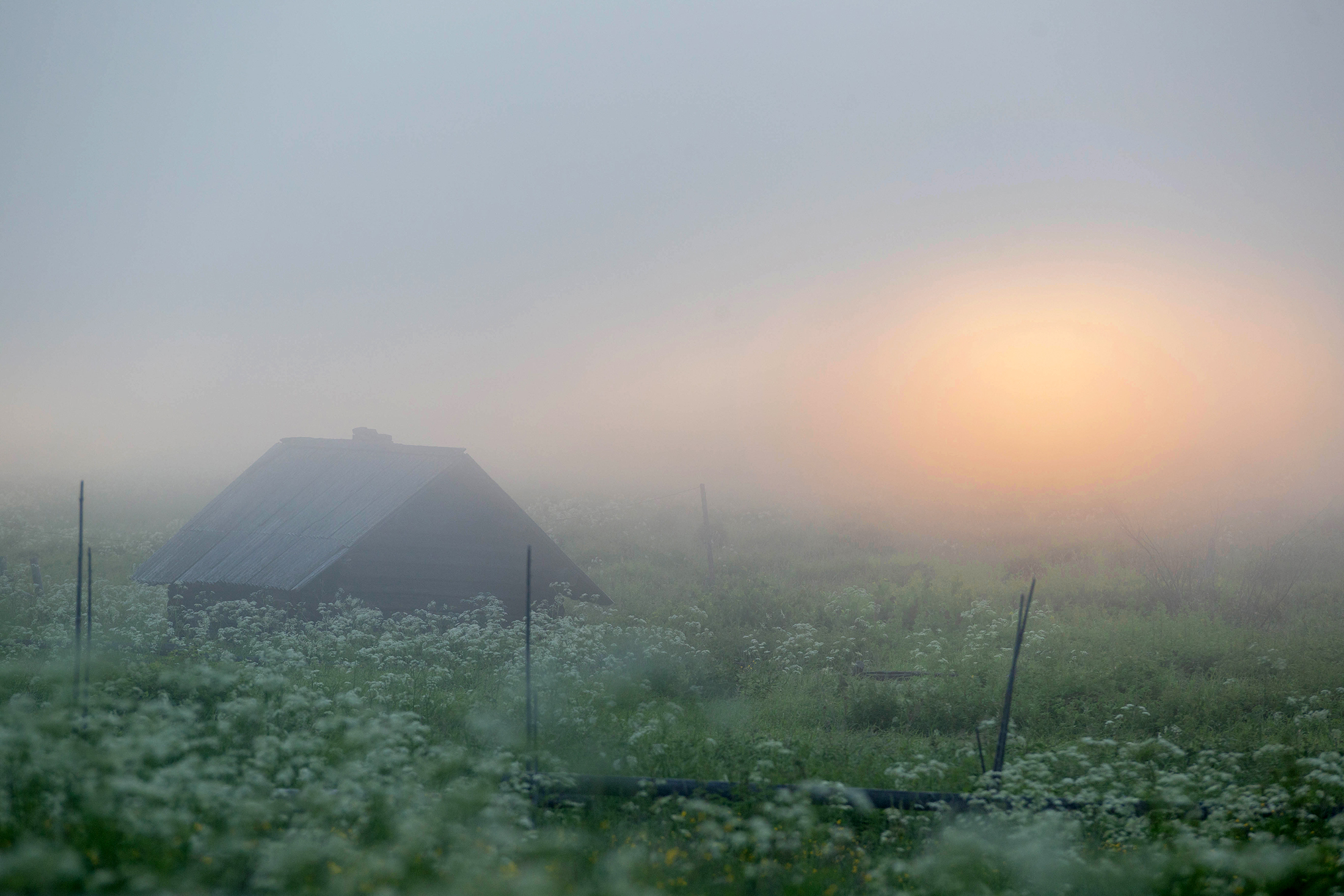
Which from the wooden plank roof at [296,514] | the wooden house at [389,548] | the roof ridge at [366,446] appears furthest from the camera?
the roof ridge at [366,446]

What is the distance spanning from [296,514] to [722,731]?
49.3 feet

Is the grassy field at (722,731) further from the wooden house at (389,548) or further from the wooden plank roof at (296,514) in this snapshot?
the wooden plank roof at (296,514)

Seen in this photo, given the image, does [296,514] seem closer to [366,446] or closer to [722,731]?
[366,446]

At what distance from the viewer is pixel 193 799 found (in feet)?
22.2

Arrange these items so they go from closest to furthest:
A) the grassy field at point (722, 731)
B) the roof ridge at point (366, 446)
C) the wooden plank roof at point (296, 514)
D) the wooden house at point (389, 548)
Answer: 1. the grassy field at point (722, 731)
2. the wooden house at point (389, 548)
3. the wooden plank roof at point (296, 514)
4. the roof ridge at point (366, 446)

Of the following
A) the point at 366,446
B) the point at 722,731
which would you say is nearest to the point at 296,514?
the point at 366,446

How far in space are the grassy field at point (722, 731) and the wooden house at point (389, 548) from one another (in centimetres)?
98

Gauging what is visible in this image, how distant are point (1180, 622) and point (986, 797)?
13.5 metres

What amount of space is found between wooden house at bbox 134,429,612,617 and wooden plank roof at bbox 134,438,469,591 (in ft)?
0.14

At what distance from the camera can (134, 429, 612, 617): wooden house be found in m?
19.6

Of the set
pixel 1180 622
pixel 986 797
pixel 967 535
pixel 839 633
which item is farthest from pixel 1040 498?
pixel 986 797

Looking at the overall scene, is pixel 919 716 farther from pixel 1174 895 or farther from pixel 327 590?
pixel 327 590

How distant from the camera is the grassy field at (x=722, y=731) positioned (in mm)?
6281

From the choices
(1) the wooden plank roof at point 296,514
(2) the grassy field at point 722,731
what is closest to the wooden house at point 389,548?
(1) the wooden plank roof at point 296,514
